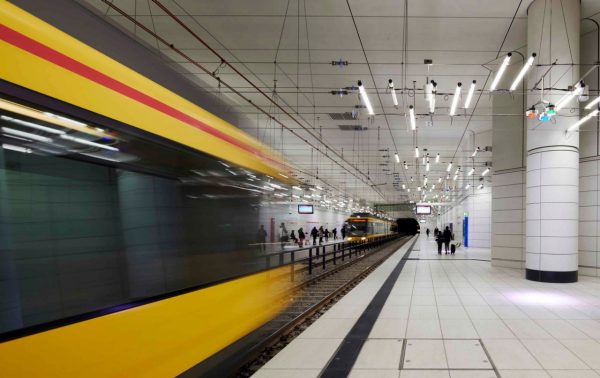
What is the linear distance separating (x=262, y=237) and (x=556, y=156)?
9768mm

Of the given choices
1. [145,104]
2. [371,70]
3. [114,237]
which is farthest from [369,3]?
[114,237]

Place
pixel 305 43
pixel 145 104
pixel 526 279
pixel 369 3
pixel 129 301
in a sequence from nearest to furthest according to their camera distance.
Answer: pixel 129 301, pixel 145 104, pixel 369 3, pixel 526 279, pixel 305 43

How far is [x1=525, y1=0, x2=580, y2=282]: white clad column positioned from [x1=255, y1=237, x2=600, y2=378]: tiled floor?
1.08 meters

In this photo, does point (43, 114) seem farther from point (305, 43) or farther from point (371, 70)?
point (371, 70)

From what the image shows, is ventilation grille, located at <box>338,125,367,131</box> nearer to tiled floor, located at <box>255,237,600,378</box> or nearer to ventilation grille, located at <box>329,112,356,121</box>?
ventilation grille, located at <box>329,112,356,121</box>

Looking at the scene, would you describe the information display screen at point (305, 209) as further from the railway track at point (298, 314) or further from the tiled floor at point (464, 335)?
the tiled floor at point (464, 335)

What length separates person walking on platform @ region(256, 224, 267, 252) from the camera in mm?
5505

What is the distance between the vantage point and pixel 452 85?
A: 17.5m

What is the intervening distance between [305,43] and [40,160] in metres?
→ 12.4

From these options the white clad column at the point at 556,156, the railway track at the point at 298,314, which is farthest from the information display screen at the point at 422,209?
the white clad column at the point at 556,156

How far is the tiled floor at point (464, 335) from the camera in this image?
15.8 ft

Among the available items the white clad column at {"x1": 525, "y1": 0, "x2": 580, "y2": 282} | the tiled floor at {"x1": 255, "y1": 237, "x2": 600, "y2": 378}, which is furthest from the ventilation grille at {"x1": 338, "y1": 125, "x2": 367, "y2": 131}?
the tiled floor at {"x1": 255, "y1": 237, "x2": 600, "y2": 378}

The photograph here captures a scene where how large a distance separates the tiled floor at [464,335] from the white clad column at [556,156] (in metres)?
1.08

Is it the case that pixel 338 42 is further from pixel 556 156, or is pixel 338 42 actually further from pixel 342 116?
pixel 342 116
